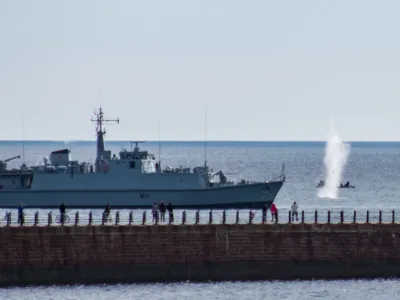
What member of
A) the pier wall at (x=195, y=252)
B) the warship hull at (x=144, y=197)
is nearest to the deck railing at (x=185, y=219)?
the pier wall at (x=195, y=252)

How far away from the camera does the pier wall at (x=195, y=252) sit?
178 ft

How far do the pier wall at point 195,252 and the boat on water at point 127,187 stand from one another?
38.1 m

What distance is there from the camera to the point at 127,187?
310ft

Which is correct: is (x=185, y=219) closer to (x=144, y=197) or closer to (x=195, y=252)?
(x=195, y=252)

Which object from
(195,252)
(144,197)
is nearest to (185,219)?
(195,252)

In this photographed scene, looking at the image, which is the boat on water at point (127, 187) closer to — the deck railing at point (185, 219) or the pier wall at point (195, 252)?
the deck railing at point (185, 219)

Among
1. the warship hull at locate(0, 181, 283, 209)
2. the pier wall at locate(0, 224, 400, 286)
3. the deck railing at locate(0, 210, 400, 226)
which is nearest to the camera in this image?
the pier wall at locate(0, 224, 400, 286)

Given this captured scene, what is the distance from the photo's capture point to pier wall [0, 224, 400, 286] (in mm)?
54344

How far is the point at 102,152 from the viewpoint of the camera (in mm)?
97188

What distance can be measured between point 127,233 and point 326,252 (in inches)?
314

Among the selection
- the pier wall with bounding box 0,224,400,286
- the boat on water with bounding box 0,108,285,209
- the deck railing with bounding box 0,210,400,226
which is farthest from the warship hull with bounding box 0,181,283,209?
the pier wall with bounding box 0,224,400,286

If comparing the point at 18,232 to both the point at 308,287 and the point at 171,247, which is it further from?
the point at 308,287

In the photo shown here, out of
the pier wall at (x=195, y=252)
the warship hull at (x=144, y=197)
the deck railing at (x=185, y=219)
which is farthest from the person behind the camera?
the warship hull at (x=144, y=197)

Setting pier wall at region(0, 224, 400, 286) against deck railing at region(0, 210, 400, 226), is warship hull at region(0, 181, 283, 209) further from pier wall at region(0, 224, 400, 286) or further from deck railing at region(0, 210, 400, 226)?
pier wall at region(0, 224, 400, 286)
